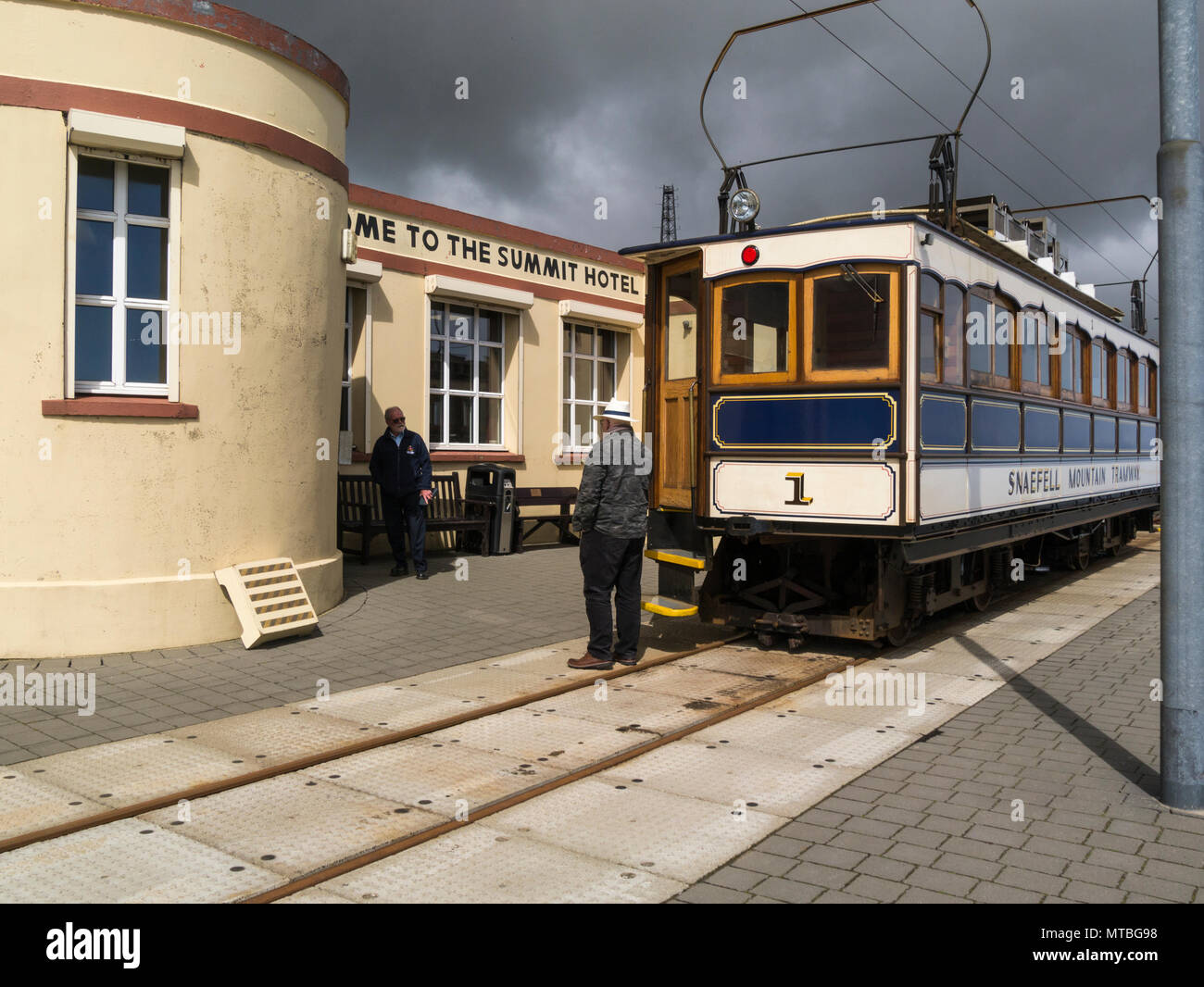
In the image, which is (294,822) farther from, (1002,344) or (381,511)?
(381,511)

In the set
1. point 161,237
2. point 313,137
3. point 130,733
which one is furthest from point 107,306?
point 130,733

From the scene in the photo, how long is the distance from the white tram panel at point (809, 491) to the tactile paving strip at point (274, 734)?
361 cm

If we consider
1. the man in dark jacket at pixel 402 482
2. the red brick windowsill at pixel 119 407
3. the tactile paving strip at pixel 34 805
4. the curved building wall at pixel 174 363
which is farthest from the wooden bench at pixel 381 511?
the tactile paving strip at pixel 34 805

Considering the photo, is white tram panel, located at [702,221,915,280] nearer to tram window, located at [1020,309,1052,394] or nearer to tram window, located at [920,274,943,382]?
tram window, located at [920,274,943,382]

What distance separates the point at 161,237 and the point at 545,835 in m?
6.20

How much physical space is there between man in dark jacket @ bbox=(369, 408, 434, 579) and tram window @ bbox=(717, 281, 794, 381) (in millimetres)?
4597

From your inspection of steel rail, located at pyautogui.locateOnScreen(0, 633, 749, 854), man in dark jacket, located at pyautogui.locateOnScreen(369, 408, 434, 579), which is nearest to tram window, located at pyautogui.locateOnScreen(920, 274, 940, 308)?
steel rail, located at pyautogui.locateOnScreen(0, 633, 749, 854)

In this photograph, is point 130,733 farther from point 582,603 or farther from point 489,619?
point 582,603

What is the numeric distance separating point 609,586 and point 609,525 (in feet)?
1.57

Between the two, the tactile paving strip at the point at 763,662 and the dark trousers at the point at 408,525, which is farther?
the dark trousers at the point at 408,525

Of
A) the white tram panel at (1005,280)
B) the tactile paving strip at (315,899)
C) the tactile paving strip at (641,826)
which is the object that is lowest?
the tactile paving strip at (315,899)

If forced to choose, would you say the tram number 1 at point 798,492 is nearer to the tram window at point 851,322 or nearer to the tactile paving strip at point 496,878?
the tram window at point 851,322

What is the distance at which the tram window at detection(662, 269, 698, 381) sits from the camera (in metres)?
9.32

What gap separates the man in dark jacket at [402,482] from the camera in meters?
12.1
